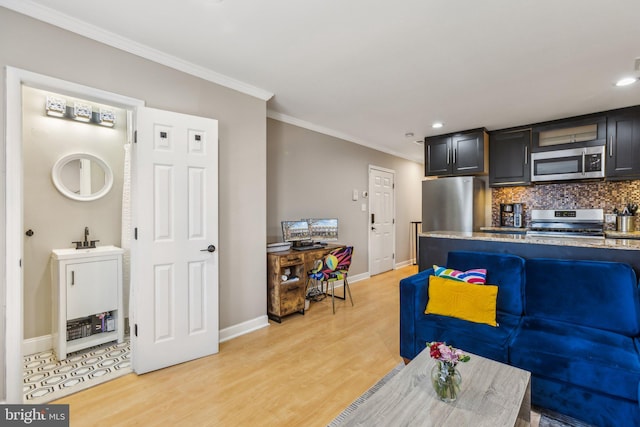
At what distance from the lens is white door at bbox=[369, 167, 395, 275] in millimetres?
5605

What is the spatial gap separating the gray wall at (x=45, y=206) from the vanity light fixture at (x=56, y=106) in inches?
2.1

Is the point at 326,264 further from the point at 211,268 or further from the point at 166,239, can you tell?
the point at 166,239

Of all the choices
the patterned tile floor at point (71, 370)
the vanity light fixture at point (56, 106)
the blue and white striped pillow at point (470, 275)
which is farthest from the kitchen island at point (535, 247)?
the vanity light fixture at point (56, 106)

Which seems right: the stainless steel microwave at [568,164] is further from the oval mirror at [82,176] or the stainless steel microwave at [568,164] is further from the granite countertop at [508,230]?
the oval mirror at [82,176]

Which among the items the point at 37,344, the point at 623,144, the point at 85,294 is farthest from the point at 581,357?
the point at 37,344

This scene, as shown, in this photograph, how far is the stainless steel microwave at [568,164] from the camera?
3.80 meters

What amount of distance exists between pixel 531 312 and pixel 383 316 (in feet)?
5.27

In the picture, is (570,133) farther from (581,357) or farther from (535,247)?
(581,357)

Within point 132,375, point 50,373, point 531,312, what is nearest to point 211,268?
point 132,375

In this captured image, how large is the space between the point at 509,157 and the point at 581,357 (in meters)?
3.49

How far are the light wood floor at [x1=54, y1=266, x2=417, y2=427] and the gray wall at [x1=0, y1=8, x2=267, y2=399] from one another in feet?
1.68

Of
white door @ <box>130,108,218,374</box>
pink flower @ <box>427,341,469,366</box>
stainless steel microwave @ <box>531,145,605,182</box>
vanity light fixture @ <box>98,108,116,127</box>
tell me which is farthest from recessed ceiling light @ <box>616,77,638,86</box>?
vanity light fixture @ <box>98,108,116,127</box>

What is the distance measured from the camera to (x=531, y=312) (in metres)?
2.29

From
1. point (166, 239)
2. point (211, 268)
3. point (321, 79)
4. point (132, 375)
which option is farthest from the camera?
point (321, 79)
